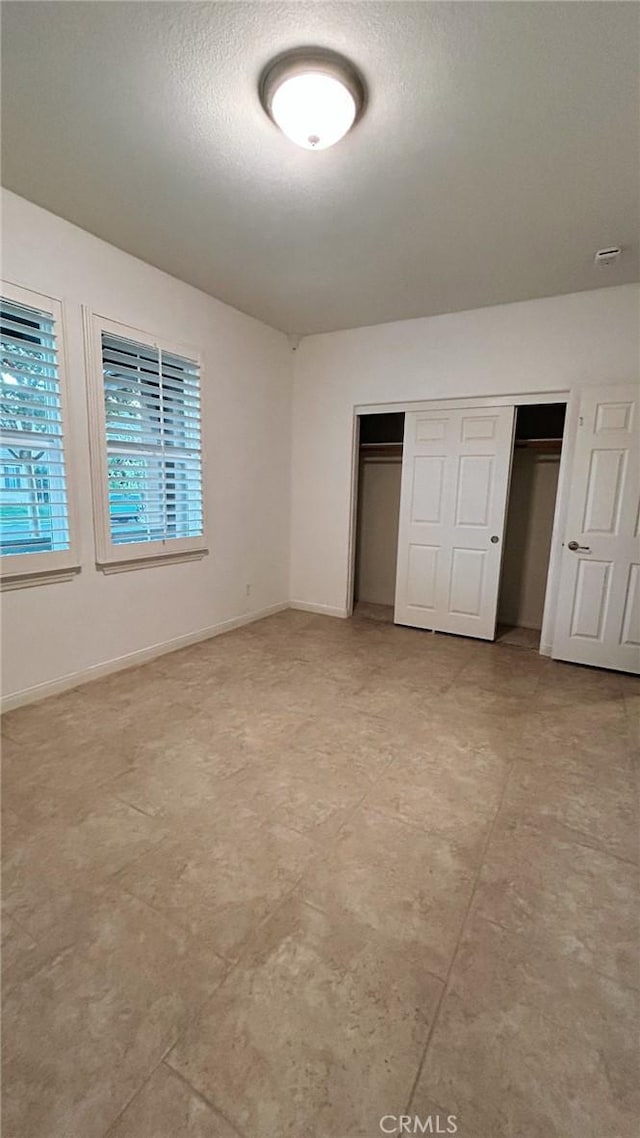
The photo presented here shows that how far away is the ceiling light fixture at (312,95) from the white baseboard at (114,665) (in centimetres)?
316

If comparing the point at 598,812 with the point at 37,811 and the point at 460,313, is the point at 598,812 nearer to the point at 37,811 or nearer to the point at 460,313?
the point at 37,811

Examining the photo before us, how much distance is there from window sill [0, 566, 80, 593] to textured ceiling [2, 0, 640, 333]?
6.84 ft

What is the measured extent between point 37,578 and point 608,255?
4059mm

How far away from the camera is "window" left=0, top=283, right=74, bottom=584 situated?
8.29 ft

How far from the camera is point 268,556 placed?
15.7 feet

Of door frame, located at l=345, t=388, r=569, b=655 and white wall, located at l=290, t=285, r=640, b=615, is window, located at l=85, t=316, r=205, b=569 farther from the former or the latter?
door frame, located at l=345, t=388, r=569, b=655

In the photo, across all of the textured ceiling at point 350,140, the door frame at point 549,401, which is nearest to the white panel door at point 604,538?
the door frame at point 549,401

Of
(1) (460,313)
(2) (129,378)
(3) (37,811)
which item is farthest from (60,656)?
(1) (460,313)

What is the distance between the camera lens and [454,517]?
13.8ft

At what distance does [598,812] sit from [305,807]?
1.28m

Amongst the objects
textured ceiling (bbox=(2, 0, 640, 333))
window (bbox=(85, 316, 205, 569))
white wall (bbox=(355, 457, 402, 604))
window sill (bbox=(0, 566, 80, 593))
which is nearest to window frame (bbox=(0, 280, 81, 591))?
window sill (bbox=(0, 566, 80, 593))

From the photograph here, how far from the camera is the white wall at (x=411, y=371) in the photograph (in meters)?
3.45

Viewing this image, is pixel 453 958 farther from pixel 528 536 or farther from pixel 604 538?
pixel 528 536
